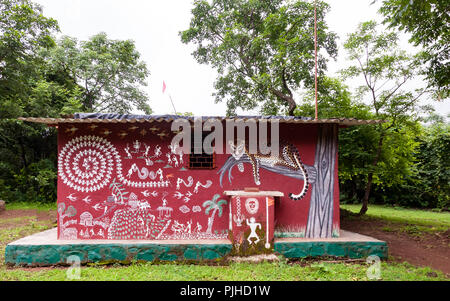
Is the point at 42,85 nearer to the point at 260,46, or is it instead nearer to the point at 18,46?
the point at 18,46

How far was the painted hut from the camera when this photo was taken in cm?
577

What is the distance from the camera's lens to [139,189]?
19.2 feet

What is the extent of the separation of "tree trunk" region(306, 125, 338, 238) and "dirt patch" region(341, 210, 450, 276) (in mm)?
1639

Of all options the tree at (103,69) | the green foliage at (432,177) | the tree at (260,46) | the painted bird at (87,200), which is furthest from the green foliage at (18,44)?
the green foliage at (432,177)

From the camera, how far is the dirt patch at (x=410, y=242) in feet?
19.1

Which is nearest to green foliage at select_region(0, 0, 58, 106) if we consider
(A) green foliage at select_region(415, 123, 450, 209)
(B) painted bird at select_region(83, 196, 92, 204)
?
(B) painted bird at select_region(83, 196, 92, 204)

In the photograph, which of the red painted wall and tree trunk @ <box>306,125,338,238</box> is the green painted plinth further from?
tree trunk @ <box>306,125,338,238</box>

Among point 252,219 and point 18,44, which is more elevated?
point 18,44

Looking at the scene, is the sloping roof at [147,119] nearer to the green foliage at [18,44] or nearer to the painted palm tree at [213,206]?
the painted palm tree at [213,206]

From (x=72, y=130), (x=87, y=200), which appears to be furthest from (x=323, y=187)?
(x=72, y=130)

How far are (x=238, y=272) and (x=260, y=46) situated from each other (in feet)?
33.1
